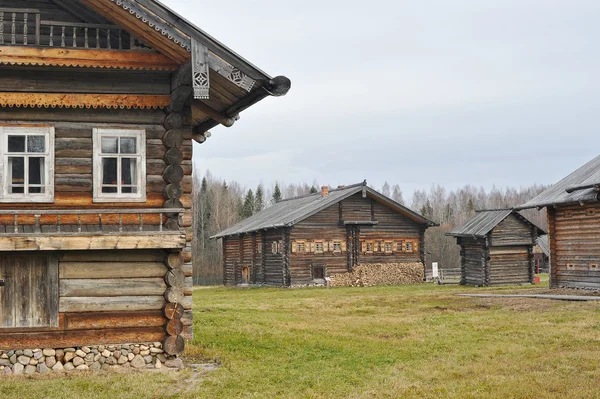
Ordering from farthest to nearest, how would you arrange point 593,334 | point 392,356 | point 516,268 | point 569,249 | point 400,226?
point 400,226, point 516,268, point 569,249, point 593,334, point 392,356

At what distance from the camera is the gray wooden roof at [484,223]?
121 ft

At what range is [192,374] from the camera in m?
12.7

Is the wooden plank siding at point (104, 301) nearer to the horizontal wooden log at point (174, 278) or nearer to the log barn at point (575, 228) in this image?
the horizontal wooden log at point (174, 278)

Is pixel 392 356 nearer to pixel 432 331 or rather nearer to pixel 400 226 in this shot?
pixel 432 331

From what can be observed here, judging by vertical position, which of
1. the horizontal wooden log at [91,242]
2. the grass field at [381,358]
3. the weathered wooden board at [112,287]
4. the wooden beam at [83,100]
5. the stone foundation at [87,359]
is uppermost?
the wooden beam at [83,100]

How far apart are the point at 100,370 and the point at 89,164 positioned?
3914mm

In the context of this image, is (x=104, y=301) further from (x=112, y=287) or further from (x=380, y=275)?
(x=380, y=275)

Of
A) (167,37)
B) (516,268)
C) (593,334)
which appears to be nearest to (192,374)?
(167,37)

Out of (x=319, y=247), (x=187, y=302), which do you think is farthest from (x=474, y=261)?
(x=187, y=302)

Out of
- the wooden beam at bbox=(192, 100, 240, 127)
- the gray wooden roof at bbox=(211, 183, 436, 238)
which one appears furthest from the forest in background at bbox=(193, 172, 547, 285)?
the wooden beam at bbox=(192, 100, 240, 127)

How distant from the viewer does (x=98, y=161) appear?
1339 cm

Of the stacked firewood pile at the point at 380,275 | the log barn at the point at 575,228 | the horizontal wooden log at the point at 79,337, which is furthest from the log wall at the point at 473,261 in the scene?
the horizontal wooden log at the point at 79,337

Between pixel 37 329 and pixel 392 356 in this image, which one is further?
pixel 392 356

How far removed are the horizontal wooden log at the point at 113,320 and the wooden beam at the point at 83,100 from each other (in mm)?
3988
